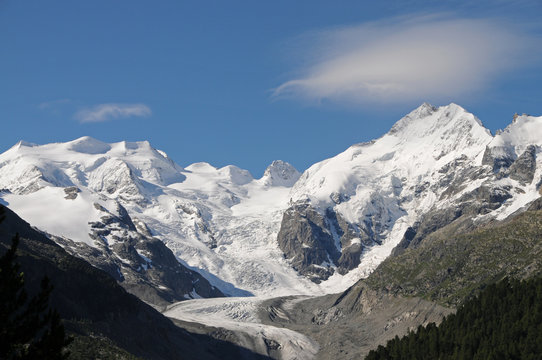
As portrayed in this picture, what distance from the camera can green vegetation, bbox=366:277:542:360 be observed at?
165m

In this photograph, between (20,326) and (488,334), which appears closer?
(20,326)

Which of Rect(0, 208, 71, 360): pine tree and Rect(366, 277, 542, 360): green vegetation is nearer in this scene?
Rect(0, 208, 71, 360): pine tree

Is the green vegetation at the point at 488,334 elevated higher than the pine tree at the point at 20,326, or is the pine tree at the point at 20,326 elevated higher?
the green vegetation at the point at 488,334

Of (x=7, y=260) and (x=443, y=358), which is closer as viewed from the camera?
(x=7, y=260)

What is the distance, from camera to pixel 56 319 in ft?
198

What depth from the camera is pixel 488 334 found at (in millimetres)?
179500

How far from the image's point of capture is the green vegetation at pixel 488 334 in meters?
165

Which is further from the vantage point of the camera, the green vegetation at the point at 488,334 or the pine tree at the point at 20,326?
the green vegetation at the point at 488,334

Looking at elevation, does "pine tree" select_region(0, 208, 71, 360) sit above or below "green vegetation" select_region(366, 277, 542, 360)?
below

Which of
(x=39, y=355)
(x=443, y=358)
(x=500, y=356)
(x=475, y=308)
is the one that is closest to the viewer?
(x=39, y=355)

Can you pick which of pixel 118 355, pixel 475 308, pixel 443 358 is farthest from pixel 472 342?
pixel 118 355

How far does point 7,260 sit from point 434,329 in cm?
14617

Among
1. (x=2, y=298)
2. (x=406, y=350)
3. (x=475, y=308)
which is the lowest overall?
(x=2, y=298)

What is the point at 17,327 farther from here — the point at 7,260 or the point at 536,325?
the point at 536,325
